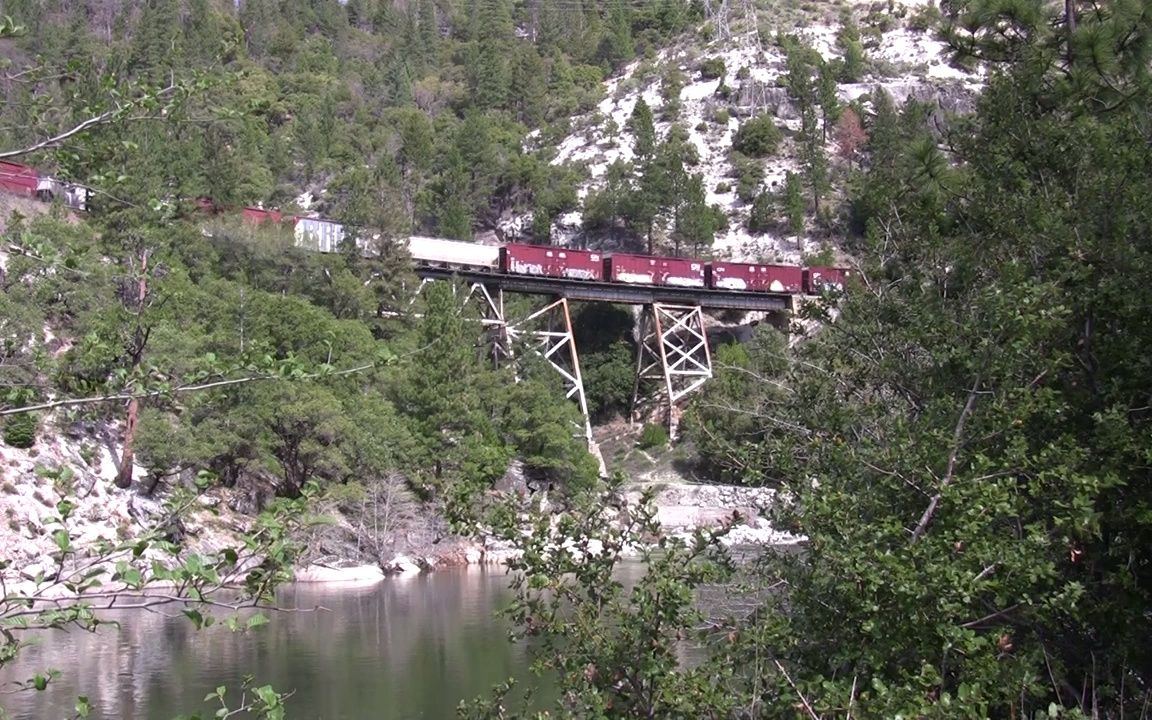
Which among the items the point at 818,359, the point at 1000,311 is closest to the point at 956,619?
the point at 1000,311

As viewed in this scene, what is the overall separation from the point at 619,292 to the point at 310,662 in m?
25.6

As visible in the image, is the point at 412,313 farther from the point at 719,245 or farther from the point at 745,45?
the point at 745,45

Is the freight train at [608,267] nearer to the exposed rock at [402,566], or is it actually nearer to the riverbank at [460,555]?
the riverbank at [460,555]

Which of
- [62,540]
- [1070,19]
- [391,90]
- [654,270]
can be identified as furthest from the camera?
[391,90]

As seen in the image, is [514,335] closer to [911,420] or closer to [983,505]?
[911,420]

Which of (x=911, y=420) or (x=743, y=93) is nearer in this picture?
(x=911, y=420)

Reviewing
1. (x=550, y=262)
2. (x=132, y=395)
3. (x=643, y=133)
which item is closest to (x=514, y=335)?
(x=550, y=262)

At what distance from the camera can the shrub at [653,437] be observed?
3822cm

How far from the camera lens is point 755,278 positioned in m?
40.6

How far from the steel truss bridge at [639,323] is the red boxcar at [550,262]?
351 millimetres

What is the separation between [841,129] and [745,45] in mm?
12364

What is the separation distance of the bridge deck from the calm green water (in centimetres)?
1854

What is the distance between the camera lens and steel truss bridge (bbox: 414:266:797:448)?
36469 mm

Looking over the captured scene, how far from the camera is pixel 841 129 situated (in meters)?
55.1
